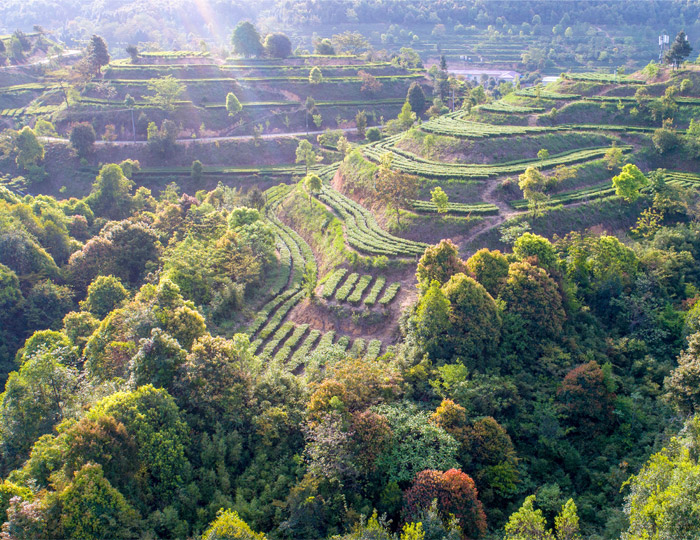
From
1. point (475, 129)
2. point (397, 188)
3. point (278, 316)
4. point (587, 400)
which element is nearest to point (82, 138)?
point (278, 316)

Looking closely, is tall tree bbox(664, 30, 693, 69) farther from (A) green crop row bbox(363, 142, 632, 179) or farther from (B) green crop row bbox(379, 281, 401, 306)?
(B) green crop row bbox(379, 281, 401, 306)

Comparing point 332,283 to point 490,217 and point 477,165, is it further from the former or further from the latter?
point 477,165

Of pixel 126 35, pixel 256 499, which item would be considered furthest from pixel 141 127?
pixel 126 35

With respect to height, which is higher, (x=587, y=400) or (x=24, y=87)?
(x=24, y=87)

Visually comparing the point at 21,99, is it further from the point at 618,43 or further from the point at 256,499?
the point at 618,43

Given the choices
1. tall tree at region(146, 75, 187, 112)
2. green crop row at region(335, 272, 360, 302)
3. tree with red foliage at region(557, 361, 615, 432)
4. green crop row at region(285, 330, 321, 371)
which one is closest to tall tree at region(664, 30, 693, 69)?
green crop row at region(335, 272, 360, 302)
